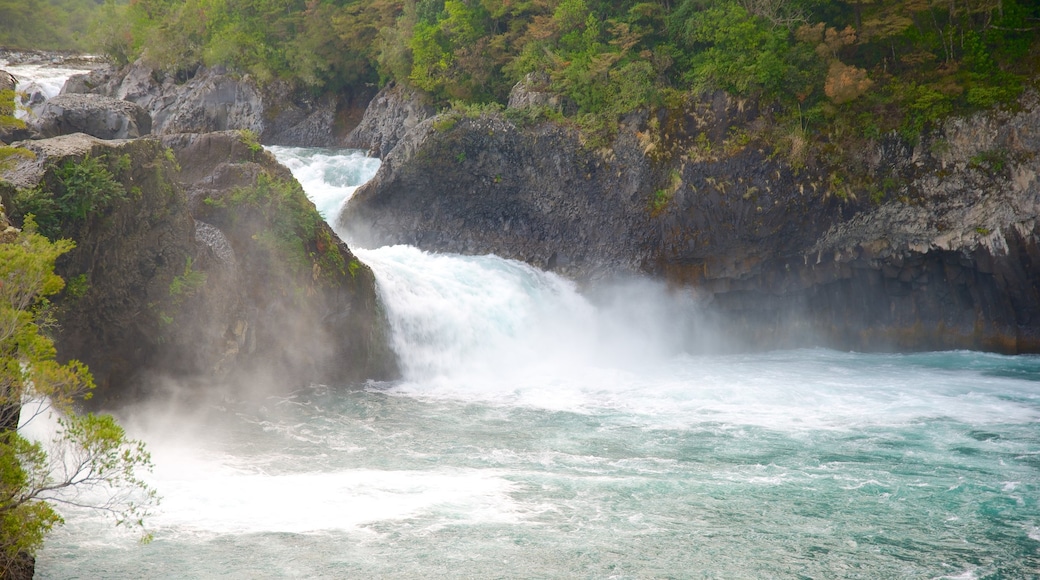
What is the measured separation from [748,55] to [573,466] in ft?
48.8

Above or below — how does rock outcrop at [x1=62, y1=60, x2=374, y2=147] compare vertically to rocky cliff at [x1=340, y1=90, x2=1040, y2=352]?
above

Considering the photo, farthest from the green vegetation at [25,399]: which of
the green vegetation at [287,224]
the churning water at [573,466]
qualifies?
the green vegetation at [287,224]

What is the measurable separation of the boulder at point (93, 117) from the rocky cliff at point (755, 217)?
719 cm

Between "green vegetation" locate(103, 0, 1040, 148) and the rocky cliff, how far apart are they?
815mm

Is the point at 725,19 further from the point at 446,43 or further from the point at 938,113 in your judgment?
the point at 446,43

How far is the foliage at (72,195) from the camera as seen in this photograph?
13906mm

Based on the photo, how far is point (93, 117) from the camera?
20.9m

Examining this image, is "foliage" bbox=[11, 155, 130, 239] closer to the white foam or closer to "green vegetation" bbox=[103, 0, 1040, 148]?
the white foam

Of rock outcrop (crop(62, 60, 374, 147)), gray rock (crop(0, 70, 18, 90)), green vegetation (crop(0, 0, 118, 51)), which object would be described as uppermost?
green vegetation (crop(0, 0, 118, 51))

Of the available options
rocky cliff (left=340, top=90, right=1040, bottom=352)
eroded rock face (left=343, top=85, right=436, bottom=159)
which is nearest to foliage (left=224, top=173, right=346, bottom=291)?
rocky cliff (left=340, top=90, right=1040, bottom=352)

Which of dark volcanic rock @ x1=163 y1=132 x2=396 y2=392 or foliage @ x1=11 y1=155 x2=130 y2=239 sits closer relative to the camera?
foliage @ x1=11 y1=155 x2=130 y2=239

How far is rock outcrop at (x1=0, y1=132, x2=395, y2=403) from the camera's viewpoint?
1486cm

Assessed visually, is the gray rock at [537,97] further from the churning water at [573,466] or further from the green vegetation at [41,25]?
the green vegetation at [41,25]

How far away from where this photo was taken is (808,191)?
2366cm
